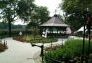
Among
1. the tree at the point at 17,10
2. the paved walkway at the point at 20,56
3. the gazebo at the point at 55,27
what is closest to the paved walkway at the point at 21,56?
the paved walkway at the point at 20,56

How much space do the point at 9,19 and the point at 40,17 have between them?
9540 millimetres

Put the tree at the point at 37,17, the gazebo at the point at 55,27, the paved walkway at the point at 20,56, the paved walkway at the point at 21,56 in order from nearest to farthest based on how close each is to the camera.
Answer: the paved walkway at the point at 21,56
the paved walkway at the point at 20,56
the gazebo at the point at 55,27
the tree at the point at 37,17

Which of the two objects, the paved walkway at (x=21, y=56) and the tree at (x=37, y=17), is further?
the tree at (x=37, y=17)

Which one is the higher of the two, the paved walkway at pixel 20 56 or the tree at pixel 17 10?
the tree at pixel 17 10

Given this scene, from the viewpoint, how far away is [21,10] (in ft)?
231

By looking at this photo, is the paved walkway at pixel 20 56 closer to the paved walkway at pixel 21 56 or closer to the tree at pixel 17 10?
the paved walkway at pixel 21 56

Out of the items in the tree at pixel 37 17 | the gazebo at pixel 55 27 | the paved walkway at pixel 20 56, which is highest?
the tree at pixel 37 17

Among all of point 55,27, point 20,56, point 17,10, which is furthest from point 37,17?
point 20,56

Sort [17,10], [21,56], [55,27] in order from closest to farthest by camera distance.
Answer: [21,56], [55,27], [17,10]

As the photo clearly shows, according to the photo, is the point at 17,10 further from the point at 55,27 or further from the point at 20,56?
the point at 20,56

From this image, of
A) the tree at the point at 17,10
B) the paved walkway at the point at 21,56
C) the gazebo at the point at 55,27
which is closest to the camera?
the paved walkway at the point at 21,56

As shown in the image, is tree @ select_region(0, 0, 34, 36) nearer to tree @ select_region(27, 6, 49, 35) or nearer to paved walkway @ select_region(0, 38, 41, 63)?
tree @ select_region(27, 6, 49, 35)

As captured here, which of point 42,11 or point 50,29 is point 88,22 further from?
point 42,11

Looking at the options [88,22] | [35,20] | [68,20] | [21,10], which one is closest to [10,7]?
[21,10]
